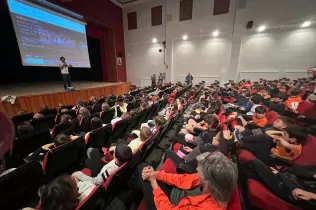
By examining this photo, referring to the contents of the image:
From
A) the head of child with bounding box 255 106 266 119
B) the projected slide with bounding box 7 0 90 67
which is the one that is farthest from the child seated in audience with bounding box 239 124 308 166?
the projected slide with bounding box 7 0 90 67

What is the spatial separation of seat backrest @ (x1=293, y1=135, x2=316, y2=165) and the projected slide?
24.4ft

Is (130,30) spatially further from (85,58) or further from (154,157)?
(154,157)

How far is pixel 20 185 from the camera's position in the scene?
111 centimetres

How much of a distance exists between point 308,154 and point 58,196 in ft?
7.40

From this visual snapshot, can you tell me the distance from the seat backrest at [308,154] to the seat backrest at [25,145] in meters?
3.18

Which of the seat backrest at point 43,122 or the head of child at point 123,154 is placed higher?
the head of child at point 123,154

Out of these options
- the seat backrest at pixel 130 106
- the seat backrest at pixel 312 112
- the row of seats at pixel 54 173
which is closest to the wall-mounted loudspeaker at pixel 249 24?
the seat backrest at pixel 312 112

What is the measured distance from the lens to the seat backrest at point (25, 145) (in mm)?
1727

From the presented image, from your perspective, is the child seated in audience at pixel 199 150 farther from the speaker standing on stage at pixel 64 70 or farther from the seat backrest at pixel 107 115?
the speaker standing on stage at pixel 64 70

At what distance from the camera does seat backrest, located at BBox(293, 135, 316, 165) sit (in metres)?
1.45

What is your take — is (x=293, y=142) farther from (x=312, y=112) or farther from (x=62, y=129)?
(x=62, y=129)

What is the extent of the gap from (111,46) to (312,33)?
1236cm

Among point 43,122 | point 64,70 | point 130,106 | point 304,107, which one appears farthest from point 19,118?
point 304,107

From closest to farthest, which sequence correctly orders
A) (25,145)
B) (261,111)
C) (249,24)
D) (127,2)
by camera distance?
(25,145), (261,111), (249,24), (127,2)
